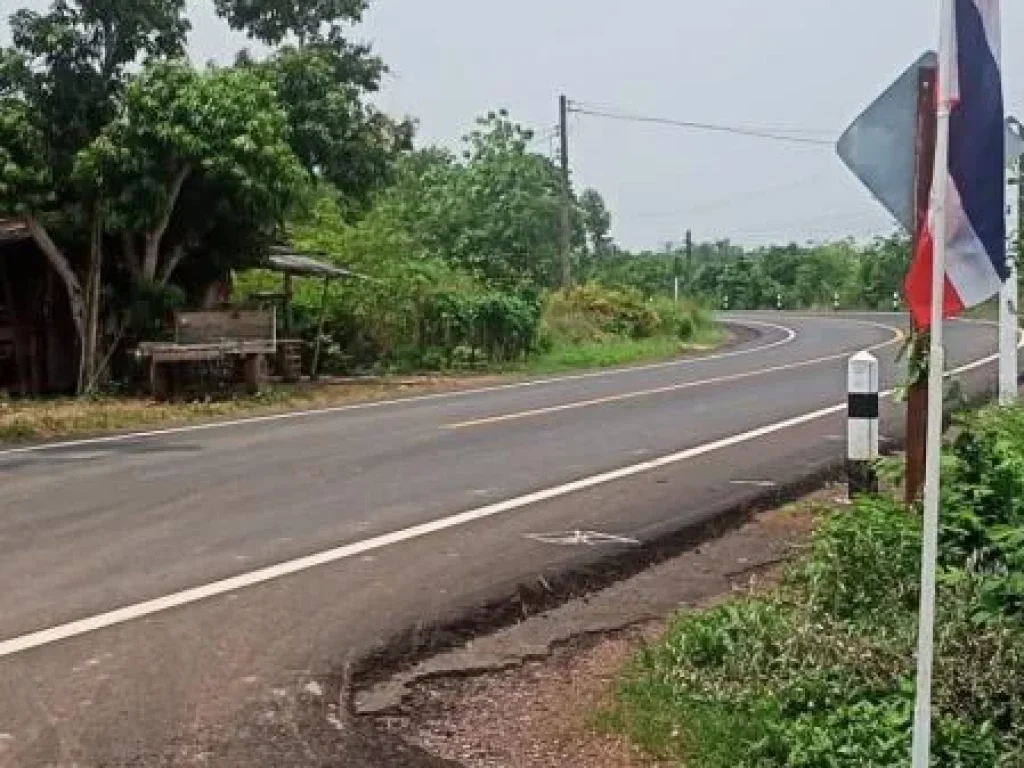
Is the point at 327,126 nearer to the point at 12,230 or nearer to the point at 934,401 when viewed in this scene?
the point at 12,230

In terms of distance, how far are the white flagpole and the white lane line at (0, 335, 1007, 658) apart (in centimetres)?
374

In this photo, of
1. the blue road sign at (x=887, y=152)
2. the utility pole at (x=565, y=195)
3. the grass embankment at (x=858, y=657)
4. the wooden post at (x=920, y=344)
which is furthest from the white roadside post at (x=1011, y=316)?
the utility pole at (x=565, y=195)

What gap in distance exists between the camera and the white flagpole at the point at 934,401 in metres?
3.26

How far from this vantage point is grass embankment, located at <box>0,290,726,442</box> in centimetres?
1633

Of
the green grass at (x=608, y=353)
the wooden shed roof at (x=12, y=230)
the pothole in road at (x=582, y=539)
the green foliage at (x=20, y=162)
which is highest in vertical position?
the green foliage at (x=20, y=162)

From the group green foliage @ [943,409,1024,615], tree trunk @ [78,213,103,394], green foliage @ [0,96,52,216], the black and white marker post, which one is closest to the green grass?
tree trunk @ [78,213,103,394]

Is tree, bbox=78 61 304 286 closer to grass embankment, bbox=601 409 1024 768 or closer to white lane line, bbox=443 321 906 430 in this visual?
white lane line, bbox=443 321 906 430

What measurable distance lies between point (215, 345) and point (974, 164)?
56.1ft

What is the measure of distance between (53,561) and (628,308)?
107ft

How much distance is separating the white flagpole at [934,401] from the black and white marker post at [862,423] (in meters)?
4.73

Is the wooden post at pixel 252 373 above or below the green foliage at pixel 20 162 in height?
below

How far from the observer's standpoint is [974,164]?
361 centimetres

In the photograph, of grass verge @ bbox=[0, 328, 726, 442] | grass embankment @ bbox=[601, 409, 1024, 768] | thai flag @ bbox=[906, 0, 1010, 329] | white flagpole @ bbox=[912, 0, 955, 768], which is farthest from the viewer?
grass verge @ bbox=[0, 328, 726, 442]

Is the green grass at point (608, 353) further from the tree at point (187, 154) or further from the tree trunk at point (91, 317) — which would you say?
the tree trunk at point (91, 317)
